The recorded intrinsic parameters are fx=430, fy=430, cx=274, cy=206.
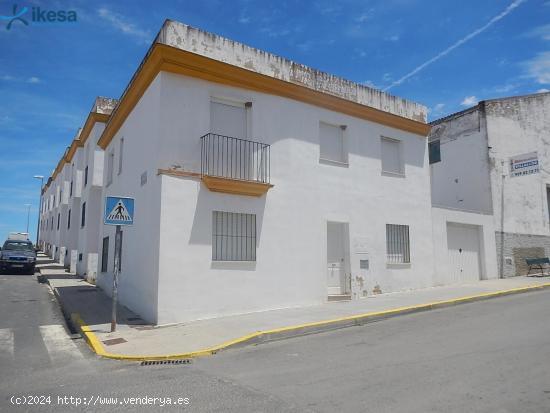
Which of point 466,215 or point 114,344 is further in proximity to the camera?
point 466,215

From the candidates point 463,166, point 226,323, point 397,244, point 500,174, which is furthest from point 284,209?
point 500,174

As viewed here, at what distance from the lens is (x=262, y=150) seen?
1122 cm

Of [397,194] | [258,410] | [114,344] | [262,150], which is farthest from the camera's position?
[397,194]

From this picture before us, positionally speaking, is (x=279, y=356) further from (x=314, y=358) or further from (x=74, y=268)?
(x=74, y=268)

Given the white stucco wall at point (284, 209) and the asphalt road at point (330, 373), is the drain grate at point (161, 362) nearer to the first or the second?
the asphalt road at point (330, 373)

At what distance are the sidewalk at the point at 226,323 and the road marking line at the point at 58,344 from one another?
322 millimetres

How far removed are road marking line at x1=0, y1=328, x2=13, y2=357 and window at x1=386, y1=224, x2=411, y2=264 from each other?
10202mm

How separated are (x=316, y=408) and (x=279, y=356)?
241 centimetres

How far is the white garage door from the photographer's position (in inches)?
619

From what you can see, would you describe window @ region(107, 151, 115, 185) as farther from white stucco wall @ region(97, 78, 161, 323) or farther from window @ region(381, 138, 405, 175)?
window @ region(381, 138, 405, 175)

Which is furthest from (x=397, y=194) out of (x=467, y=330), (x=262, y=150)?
(x=467, y=330)

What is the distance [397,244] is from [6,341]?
35.6ft

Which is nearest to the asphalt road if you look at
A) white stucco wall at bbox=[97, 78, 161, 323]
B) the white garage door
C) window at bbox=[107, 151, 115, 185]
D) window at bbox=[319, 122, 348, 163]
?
white stucco wall at bbox=[97, 78, 161, 323]

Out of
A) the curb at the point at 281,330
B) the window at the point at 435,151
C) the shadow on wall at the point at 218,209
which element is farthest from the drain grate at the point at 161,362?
the window at the point at 435,151
